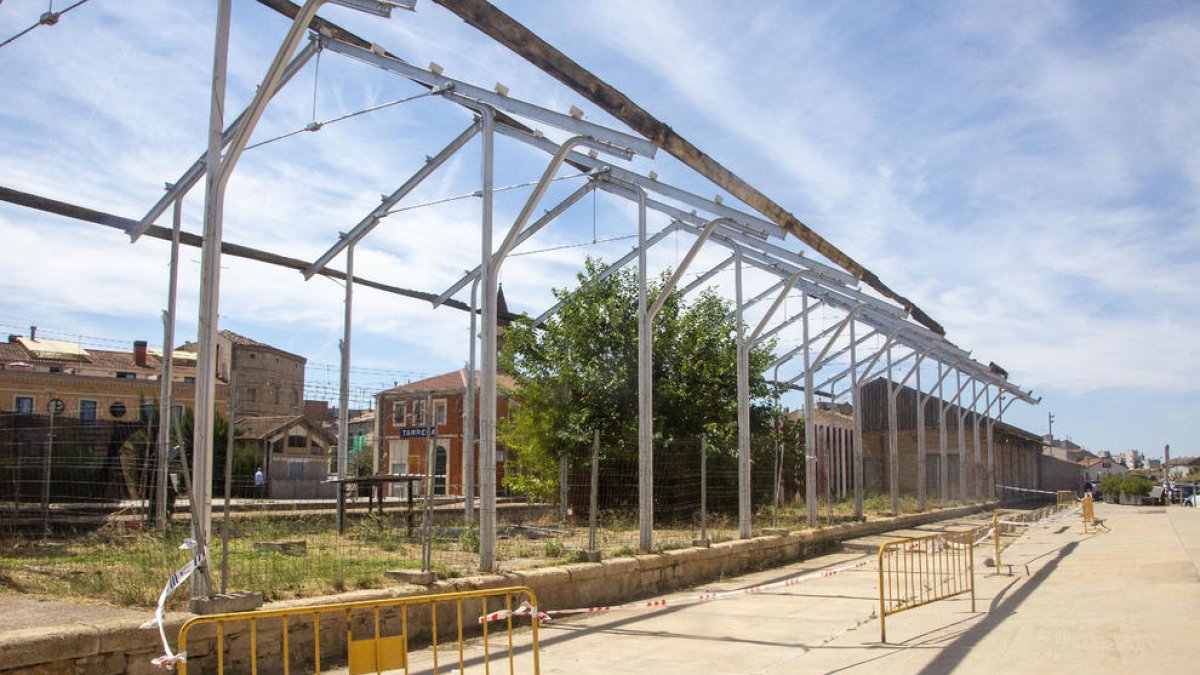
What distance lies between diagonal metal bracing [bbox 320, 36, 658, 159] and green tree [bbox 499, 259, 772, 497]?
8750 millimetres

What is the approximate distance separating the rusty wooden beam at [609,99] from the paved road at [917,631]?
5.50 metres

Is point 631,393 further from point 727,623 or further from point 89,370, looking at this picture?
point 89,370

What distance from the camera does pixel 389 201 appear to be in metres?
14.9

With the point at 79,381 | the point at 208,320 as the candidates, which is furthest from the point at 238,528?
the point at 79,381

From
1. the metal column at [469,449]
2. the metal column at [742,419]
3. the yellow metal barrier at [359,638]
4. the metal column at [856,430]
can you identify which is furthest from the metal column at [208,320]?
the metal column at [856,430]

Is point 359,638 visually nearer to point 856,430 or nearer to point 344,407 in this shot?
point 344,407

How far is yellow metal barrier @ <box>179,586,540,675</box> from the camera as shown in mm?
5914

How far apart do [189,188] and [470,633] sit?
→ 26.2ft

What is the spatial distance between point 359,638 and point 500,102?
629 centimetres

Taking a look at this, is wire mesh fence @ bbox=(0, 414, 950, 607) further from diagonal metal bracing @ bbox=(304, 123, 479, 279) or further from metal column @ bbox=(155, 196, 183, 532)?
diagonal metal bracing @ bbox=(304, 123, 479, 279)

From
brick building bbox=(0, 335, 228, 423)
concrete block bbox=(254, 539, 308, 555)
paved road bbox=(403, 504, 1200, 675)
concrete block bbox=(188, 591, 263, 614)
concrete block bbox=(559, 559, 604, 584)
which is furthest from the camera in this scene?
brick building bbox=(0, 335, 228, 423)

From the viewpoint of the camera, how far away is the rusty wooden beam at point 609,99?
8.35m

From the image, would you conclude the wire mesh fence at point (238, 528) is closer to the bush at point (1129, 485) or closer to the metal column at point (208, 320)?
the metal column at point (208, 320)

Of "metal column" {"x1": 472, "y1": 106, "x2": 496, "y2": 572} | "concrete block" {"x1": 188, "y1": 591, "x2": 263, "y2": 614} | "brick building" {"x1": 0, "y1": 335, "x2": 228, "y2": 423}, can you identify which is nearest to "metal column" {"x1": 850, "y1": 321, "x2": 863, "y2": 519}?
"metal column" {"x1": 472, "y1": 106, "x2": 496, "y2": 572}
